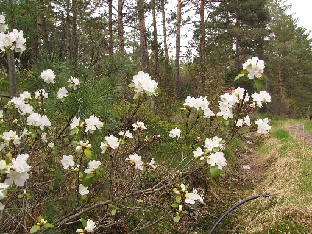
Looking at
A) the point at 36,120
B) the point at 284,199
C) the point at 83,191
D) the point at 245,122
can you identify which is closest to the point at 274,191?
the point at 284,199

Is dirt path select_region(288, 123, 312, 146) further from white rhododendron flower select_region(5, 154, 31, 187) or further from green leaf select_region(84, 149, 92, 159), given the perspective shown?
white rhododendron flower select_region(5, 154, 31, 187)

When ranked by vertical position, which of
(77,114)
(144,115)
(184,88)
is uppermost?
(184,88)

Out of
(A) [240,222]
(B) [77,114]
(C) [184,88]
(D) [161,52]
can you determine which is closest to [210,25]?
(C) [184,88]

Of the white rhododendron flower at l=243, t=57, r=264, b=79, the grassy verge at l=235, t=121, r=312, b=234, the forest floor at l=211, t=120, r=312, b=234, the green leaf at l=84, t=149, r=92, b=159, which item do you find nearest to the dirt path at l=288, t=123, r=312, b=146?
the forest floor at l=211, t=120, r=312, b=234

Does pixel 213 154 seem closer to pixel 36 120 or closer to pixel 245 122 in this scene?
pixel 245 122

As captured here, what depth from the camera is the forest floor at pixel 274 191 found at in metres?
4.24

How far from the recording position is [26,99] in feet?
8.70

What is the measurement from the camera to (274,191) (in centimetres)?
538

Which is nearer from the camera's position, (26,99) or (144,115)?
(26,99)

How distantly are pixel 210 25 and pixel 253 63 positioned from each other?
52.1 feet

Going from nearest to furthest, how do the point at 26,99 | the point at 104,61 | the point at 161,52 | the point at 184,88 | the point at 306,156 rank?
1. the point at 26,99
2. the point at 104,61
3. the point at 306,156
4. the point at 161,52
5. the point at 184,88

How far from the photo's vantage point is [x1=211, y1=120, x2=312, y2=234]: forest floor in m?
4.24

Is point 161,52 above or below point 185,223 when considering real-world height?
above

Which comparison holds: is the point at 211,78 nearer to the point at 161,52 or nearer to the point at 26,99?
the point at 161,52
